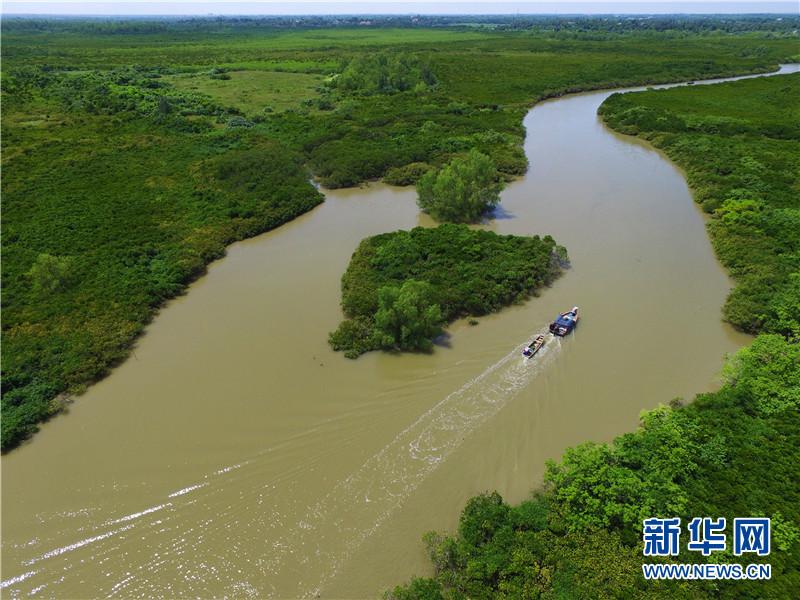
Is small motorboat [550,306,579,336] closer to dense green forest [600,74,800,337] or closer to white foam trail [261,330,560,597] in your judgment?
white foam trail [261,330,560,597]

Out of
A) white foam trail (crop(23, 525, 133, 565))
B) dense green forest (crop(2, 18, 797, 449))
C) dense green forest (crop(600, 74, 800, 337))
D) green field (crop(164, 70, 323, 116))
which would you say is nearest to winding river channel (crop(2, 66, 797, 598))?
white foam trail (crop(23, 525, 133, 565))

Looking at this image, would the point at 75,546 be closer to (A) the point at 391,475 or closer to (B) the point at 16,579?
(B) the point at 16,579

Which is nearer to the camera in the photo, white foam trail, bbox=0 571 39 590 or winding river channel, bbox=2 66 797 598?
white foam trail, bbox=0 571 39 590

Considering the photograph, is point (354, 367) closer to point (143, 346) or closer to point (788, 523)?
point (143, 346)

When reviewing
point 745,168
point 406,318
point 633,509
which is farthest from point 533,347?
point 745,168

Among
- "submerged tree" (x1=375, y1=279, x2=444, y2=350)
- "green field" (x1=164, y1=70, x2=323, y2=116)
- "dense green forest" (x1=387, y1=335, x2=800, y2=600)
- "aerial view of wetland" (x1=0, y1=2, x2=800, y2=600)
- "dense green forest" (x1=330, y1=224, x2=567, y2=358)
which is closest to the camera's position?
"dense green forest" (x1=387, y1=335, x2=800, y2=600)

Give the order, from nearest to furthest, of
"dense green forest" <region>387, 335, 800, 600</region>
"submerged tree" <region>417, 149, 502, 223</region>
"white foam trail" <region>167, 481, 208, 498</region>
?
1. "dense green forest" <region>387, 335, 800, 600</region>
2. "white foam trail" <region>167, 481, 208, 498</region>
3. "submerged tree" <region>417, 149, 502, 223</region>

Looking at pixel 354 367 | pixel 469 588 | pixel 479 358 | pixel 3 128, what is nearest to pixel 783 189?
pixel 479 358
